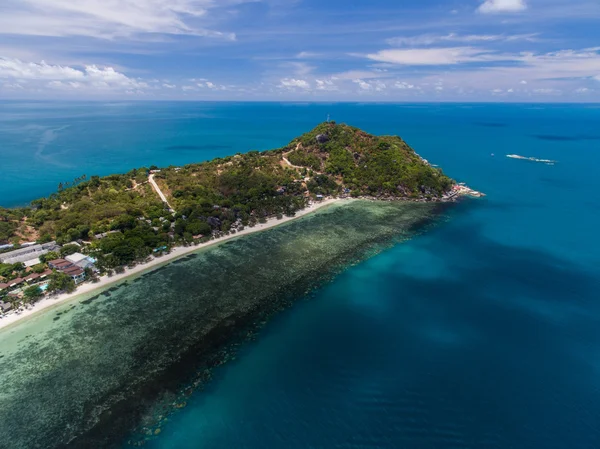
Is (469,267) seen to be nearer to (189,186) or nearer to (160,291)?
(160,291)

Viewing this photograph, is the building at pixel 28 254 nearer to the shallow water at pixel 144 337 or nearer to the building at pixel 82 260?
the building at pixel 82 260

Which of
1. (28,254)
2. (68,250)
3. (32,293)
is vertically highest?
(68,250)

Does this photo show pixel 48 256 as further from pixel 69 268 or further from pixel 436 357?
pixel 436 357

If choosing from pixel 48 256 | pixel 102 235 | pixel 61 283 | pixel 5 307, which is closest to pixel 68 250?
pixel 48 256

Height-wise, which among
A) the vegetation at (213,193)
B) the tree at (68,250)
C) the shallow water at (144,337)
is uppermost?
the vegetation at (213,193)

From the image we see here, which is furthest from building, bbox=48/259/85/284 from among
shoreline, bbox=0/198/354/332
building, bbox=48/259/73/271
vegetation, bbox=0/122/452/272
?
vegetation, bbox=0/122/452/272

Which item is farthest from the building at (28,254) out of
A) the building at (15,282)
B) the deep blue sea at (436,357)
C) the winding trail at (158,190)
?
the deep blue sea at (436,357)

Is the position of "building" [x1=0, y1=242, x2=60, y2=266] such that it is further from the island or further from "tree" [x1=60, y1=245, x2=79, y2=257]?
"tree" [x1=60, y1=245, x2=79, y2=257]
